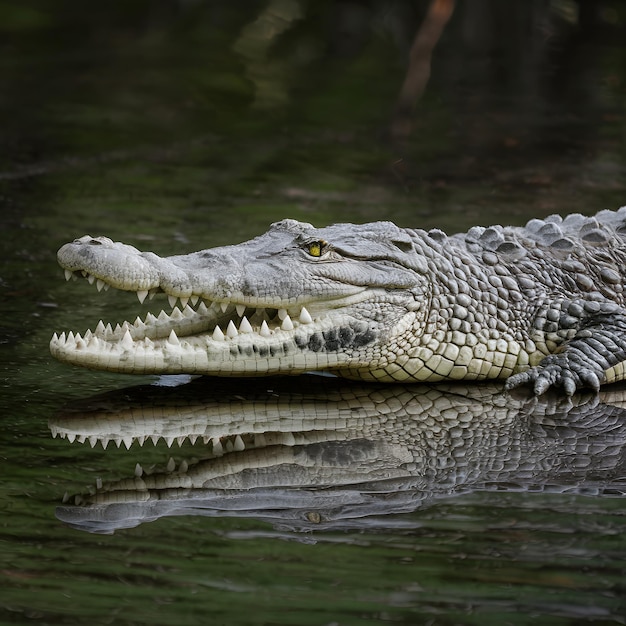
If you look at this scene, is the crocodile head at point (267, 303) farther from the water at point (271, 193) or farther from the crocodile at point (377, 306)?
the water at point (271, 193)

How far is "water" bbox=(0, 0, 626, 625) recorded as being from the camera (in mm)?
3518

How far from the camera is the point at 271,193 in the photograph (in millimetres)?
9477

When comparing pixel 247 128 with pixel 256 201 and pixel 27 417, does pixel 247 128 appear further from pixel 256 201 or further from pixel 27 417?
pixel 27 417

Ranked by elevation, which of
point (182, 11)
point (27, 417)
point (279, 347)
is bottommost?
point (182, 11)

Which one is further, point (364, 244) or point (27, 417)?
point (364, 244)

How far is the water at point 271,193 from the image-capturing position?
352 cm

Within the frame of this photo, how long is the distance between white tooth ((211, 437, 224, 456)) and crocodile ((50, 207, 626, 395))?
15.2 inches

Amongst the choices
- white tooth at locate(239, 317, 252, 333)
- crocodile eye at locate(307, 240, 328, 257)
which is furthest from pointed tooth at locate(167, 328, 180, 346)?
crocodile eye at locate(307, 240, 328, 257)

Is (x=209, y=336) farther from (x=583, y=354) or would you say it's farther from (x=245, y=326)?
(x=583, y=354)

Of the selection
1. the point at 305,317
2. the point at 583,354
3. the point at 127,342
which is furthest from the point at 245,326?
the point at 583,354

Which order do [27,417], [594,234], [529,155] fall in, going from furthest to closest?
[529,155], [594,234], [27,417]

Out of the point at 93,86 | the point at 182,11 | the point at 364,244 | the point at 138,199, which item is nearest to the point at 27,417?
the point at 364,244

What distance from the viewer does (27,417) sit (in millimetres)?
4992

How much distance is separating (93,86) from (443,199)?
5288 millimetres
